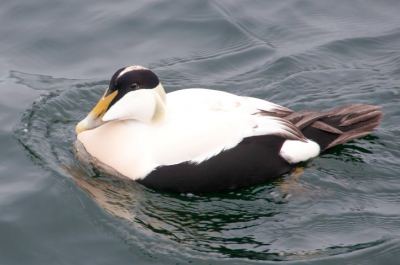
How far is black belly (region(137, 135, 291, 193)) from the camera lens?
5570mm

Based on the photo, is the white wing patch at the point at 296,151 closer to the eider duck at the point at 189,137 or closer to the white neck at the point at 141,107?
the eider duck at the point at 189,137

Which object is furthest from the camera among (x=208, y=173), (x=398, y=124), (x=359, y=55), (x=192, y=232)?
(x=359, y=55)

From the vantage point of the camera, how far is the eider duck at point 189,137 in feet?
18.3

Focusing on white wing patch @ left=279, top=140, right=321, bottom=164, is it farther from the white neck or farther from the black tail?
the white neck

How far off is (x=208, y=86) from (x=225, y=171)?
202 centimetres

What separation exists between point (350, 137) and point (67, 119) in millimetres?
2604

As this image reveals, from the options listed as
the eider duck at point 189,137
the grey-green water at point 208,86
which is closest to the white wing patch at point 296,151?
the eider duck at point 189,137

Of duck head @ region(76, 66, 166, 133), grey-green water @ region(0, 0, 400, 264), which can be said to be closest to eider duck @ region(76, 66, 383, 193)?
duck head @ region(76, 66, 166, 133)

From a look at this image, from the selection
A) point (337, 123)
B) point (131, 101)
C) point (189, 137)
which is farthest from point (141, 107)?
point (337, 123)

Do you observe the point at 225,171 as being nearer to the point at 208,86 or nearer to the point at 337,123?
the point at 337,123

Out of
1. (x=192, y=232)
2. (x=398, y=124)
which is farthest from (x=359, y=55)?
(x=192, y=232)

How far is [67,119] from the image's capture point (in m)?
6.79

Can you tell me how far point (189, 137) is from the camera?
18.3 ft

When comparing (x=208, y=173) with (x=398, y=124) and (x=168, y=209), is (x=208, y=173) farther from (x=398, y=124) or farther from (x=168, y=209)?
(x=398, y=124)
